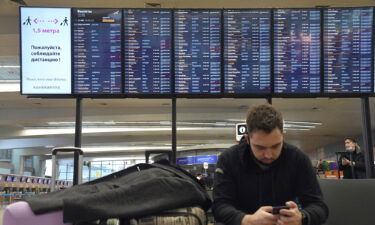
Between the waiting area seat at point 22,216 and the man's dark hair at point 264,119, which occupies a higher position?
the man's dark hair at point 264,119

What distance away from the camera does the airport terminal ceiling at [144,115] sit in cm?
611

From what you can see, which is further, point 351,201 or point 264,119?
point 351,201

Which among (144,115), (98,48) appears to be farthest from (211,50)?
(144,115)

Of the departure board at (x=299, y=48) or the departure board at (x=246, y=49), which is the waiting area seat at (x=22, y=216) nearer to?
the departure board at (x=246, y=49)

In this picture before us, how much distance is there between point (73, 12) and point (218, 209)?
2.23 metres

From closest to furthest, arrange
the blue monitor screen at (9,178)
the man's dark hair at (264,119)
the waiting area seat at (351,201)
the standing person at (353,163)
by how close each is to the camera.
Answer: the man's dark hair at (264,119)
the waiting area seat at (351,201)
the standing person at (353,163)
the blue monitor screen at (9,178)

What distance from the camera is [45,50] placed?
130 inches

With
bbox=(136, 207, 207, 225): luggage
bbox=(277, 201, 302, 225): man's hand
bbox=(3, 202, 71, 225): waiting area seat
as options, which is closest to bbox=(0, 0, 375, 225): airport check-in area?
bbox=(3, 202, 71, 225): waiting area seat

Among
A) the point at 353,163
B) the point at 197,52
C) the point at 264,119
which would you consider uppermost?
the point at 197,52

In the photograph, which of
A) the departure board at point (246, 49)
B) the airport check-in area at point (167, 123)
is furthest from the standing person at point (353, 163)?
the departure board at point (246, 49)

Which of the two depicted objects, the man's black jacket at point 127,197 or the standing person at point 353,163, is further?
the standing person at point 353,163

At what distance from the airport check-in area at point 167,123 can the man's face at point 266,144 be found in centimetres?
32

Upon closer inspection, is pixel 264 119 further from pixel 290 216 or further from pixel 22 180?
pixel 22 180

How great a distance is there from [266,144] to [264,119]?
0.42 ft
